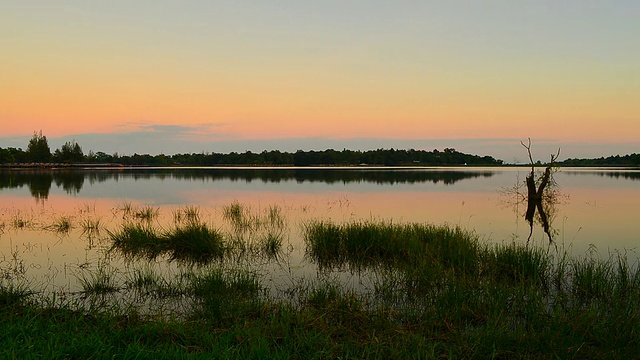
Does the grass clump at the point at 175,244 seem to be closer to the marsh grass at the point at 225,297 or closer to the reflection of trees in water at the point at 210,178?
the marsh grass at the point at 225,297

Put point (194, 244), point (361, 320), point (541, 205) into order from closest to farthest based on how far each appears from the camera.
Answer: point (361, 320)
point (194, 244)
point (541, 205)

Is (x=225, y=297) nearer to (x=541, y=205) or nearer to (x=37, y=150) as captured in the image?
(x=541, y=205)

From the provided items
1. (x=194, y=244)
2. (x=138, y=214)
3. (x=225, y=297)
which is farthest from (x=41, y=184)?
(x=225, y=297)

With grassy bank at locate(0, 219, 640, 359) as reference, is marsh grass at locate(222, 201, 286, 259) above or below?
below

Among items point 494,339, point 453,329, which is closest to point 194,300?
point 453,329

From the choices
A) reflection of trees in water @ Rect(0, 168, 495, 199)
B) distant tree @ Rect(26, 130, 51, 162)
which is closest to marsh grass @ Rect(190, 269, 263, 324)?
reflection of trees in water @ Rect(0, 168, 495, 199)

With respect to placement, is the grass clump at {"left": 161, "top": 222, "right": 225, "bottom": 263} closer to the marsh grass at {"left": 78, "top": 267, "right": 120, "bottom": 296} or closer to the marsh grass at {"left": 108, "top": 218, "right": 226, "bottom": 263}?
the marsh grass at {"left": 108, "top": 218, "right": 226, "bottom": 263}

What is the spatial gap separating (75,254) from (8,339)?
9204mm

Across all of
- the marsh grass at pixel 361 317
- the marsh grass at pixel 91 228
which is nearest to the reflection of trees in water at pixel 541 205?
the marsh grass at pixel 361 317

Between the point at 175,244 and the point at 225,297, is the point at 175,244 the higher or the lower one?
the lower one

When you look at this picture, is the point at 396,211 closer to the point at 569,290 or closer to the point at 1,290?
the point at 569,290

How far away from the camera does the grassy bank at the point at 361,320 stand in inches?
213

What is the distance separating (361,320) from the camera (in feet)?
22.5

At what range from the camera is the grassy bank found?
5.41 meters
